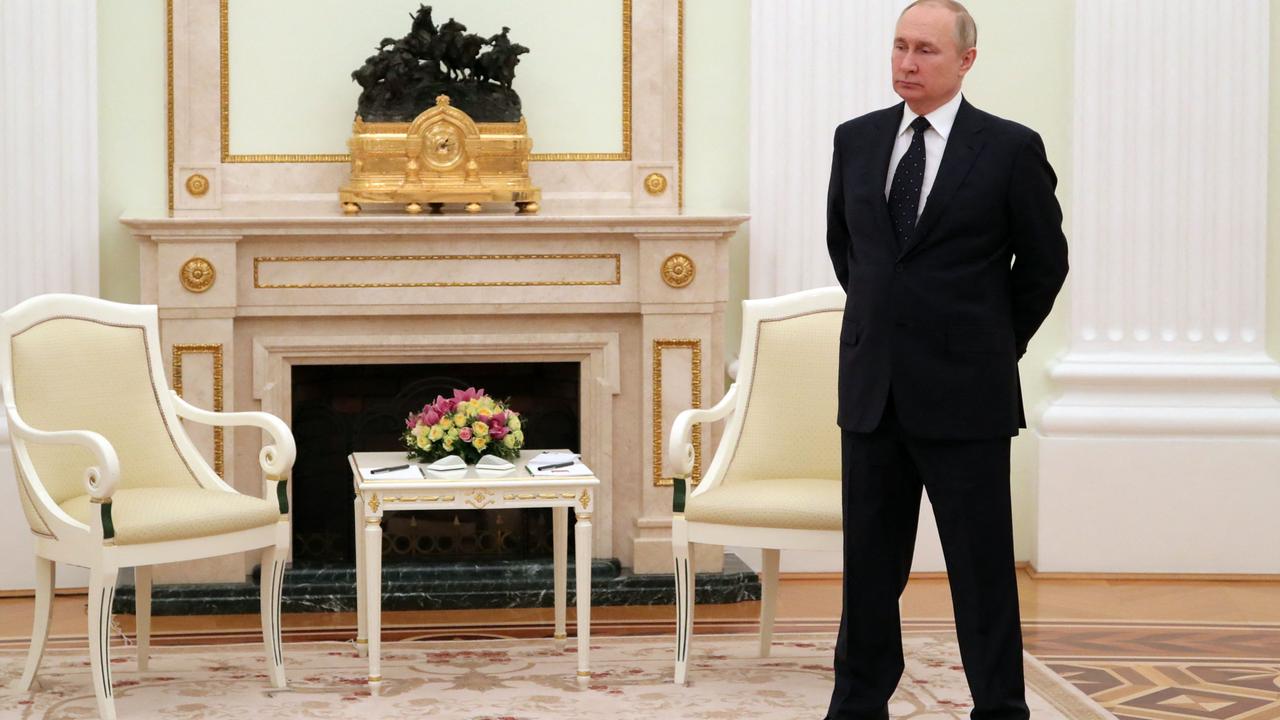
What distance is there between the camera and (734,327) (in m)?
5.87

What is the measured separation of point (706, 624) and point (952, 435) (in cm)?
215

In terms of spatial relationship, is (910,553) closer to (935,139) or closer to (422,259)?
(935,139)

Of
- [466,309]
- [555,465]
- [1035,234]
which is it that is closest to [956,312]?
→ [1035,234]

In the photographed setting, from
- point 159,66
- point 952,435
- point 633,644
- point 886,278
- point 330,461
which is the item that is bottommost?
point 633,644

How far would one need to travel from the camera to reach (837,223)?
369 cm

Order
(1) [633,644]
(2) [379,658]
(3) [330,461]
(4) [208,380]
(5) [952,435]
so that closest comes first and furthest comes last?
(5) [952,435] < (2) [379,658] < (1) [633,644] < (4) [208,380] < (3) [330,461]

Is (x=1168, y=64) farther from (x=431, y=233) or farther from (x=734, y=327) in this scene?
(x=431, y=233)

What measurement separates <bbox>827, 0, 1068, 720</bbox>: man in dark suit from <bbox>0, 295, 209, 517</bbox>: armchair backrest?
2348 millimetres

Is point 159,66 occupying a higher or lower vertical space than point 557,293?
higher

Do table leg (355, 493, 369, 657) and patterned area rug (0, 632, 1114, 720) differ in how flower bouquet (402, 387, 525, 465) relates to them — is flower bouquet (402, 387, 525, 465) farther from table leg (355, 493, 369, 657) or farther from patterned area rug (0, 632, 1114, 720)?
patterned area rug (0, 632, 1114, 720)

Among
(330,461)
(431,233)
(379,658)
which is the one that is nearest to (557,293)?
(431,233)

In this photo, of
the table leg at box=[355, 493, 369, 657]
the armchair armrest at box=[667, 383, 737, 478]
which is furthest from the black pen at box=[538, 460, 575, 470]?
the table leg at box=[355, 493, 369, 657]

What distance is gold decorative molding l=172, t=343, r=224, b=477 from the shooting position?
5332 mm

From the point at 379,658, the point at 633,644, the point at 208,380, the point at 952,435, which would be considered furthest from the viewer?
the point at 208,380
